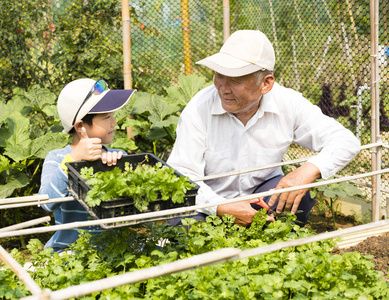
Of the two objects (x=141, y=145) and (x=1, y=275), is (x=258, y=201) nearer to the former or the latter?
A: (x=1, y=275)

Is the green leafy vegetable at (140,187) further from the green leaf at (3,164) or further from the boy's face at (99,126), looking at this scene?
the green leaf at (3,164)

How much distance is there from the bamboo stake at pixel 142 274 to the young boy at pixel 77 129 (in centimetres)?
97

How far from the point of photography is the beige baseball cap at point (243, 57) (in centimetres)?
277

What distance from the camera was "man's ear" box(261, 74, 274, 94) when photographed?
2.94m

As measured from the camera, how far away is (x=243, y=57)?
2820mm

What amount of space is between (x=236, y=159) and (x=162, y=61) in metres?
2.66

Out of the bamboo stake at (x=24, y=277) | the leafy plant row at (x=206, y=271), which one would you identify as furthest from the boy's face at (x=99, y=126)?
the bamboo stake at (x=24, y=277)

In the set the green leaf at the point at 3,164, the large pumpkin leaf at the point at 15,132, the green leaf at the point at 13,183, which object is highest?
the large pumpkin leaf at the point at 15,132

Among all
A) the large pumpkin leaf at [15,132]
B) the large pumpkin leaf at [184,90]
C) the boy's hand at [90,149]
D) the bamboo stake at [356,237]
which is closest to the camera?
the boy's hand at [90,149]

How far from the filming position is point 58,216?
2861mm

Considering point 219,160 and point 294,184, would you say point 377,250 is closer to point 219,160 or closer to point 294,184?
point 294,184

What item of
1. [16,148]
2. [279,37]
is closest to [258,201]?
[16,148]

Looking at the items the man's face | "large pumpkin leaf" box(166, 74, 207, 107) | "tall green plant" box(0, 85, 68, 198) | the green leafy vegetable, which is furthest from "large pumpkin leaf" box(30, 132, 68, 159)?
the green leafy vegetable

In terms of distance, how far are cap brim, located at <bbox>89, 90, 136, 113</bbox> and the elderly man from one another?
53 cm
